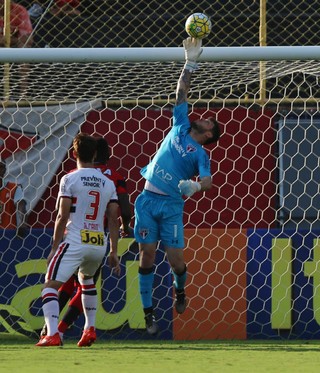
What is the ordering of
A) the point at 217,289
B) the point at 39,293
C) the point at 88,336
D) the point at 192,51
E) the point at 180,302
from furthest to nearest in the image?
1. the point at 217,289
2. the point at 39,293
3. the point at 180,302
4. the point at 192,51
5. the point at 88,336

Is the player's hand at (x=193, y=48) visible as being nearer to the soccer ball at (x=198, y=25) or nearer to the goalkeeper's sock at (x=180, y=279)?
the soccer ball at (x=198, y=25)

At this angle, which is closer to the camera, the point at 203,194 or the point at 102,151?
the point at 102,151

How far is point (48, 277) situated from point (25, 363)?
A: 117cm

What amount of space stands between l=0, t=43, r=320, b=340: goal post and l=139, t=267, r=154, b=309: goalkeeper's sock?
94 cm

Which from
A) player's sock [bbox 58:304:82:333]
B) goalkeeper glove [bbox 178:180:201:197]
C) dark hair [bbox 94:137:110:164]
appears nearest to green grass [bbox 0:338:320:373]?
player's sock [bbox 58:304:82:333]

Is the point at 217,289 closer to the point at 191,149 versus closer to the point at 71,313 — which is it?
the point at 191,149

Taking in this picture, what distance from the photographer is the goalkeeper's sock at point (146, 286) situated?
8695 millimetres

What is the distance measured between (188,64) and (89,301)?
1.96 m

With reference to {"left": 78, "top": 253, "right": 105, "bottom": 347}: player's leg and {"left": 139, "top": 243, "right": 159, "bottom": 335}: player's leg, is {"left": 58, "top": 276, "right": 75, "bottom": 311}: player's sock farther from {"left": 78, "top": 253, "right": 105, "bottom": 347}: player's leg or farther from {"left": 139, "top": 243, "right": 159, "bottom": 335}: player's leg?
{"left": 139, "top": 243, "right": 159, "bottom": 335}: player's leg

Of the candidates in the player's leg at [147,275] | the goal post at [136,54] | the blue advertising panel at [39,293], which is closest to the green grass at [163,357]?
the player's leg at [147,275]

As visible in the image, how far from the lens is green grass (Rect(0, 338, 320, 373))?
643 centimetres

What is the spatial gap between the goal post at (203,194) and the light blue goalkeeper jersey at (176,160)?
867 mm

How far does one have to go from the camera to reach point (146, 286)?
8.70 metres

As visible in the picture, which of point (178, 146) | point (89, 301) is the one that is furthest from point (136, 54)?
point (89, 301)
